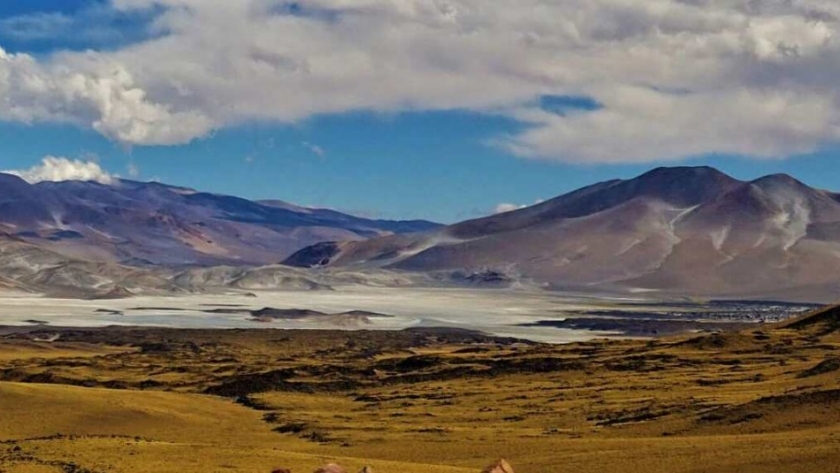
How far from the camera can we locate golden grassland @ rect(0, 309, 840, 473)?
1793 inches

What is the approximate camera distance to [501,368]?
100625 millimetres

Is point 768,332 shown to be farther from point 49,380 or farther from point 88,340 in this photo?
point 88,340

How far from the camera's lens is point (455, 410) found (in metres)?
73.9

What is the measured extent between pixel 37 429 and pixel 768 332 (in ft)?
266

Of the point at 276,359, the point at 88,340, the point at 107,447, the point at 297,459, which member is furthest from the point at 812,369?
the point at 88,340

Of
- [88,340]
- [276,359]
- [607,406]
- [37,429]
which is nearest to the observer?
[37,429]

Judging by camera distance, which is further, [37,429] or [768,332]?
[768,332]

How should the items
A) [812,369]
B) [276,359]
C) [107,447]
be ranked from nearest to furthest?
[107,447]
[812,369]
[276,359]

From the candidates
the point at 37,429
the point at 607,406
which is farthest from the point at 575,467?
the point at 37,429

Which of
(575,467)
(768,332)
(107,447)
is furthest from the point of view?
(768,332)

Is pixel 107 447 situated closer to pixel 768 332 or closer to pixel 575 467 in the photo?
pixel 575 467

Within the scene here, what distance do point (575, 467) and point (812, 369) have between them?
3878 centimetres

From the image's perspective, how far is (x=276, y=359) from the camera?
130625 mm

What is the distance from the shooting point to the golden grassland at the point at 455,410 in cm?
4553
